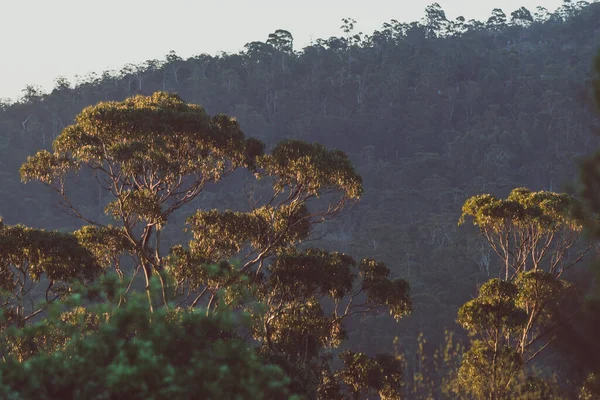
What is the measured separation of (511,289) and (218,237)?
6.25m

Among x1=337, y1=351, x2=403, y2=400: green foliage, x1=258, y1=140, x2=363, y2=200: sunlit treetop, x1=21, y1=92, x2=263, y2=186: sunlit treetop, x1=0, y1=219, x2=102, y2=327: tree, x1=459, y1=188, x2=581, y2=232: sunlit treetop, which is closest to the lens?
x1=0, y1=219, x2=102, y2=327: tree

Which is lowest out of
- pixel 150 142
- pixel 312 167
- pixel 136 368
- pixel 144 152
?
pixel 312 167

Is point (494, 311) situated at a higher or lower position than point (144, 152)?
lower

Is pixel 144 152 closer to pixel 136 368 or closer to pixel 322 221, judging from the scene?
pixel 322 221

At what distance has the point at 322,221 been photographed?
28094 mm

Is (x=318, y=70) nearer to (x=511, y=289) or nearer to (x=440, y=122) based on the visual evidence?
(x=440, y=122)

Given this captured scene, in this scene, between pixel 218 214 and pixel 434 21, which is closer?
pixel 218 214

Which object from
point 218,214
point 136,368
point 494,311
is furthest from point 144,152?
point 136,368

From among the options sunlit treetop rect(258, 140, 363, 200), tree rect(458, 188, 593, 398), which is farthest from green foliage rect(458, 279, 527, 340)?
sunlit treetop rect(258, 140, 363, 200)

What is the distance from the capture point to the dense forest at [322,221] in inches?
327

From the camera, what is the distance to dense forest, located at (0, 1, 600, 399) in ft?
27.2

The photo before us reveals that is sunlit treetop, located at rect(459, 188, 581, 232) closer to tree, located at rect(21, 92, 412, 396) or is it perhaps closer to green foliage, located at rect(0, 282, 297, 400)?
tree, located at rect(21, 92, 412, 396)

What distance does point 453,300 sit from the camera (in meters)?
55.5

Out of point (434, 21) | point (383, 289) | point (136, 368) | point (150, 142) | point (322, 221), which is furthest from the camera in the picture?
point (434, 21)
